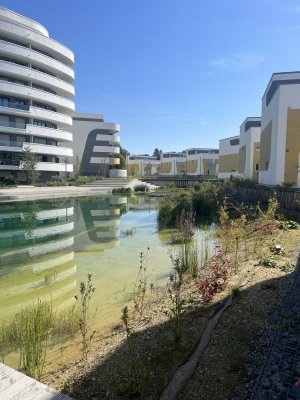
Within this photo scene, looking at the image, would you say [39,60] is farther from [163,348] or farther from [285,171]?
[163,348]

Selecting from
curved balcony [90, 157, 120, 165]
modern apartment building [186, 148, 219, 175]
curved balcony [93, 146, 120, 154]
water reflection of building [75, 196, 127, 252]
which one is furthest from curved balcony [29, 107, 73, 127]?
modern apartment building [186, 148, 219, 175]

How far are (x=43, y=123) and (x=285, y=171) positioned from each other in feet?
104

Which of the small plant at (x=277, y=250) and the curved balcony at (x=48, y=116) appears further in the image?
the curved balcony at (x=48, y=116)

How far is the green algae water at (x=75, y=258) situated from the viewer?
274 inches

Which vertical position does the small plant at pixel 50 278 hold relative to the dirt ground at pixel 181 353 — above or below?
below

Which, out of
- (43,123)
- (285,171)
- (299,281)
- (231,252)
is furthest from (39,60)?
(299,281)

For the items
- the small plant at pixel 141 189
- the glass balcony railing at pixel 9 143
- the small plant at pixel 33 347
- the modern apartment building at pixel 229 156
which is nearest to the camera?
the small plant at pixel 33 347

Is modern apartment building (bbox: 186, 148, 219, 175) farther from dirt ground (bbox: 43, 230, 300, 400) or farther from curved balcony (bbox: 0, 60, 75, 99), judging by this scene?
dirt ground (bbox: 43, 230, 300, 400)

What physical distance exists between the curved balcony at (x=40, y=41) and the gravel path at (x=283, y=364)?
138 feet

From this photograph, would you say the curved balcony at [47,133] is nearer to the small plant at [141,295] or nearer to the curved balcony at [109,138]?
the curved balcony at [109,138]

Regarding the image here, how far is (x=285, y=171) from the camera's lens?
83.5ft

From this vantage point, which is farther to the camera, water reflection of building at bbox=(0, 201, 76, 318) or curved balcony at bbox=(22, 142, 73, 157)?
curved balcony at bbox=(22, 142, 73, 157)

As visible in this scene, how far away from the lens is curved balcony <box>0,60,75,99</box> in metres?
36.7

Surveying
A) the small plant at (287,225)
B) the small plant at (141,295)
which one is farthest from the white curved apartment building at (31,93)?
the small plant at (141,295)
